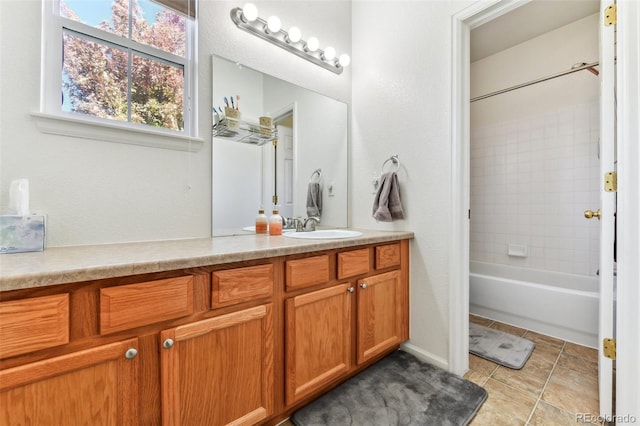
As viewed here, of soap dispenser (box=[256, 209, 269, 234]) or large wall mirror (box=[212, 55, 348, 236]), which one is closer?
large wall mirror (box=[212, 55, 348, 236])

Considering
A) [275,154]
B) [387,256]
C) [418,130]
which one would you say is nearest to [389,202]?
[387,256]

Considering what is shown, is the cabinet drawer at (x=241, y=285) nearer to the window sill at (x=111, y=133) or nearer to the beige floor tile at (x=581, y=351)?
the window sill at (x=111, y=133)

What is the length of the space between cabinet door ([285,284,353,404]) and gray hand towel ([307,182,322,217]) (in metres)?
0.76

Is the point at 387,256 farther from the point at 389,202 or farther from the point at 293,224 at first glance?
the point at 293,224

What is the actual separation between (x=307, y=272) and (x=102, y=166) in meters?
1.02

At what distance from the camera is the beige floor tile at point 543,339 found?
2025 mm

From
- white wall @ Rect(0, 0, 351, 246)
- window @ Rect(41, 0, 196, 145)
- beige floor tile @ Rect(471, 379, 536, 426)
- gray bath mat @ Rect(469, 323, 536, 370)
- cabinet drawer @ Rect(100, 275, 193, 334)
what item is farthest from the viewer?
gray bath mat @ Rect(469, 323, 536, 370)

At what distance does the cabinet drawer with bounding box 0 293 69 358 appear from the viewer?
0.69m

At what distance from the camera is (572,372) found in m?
1.66
